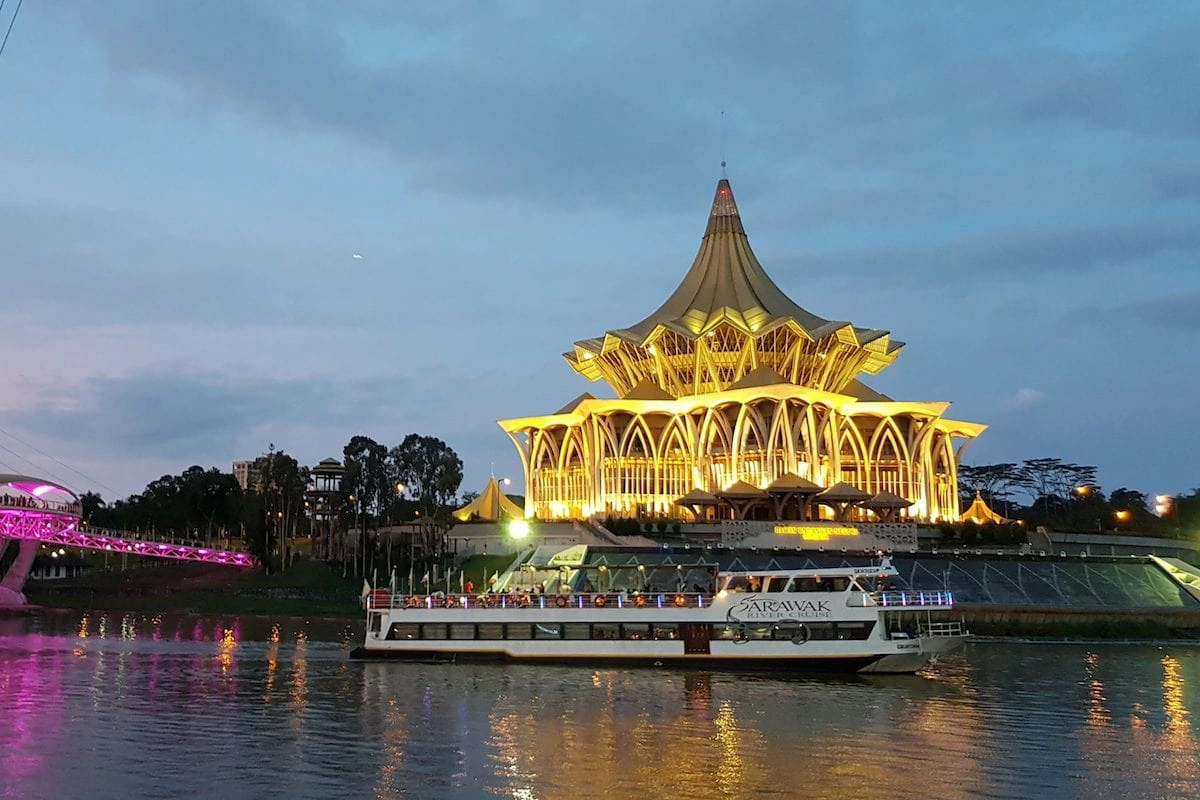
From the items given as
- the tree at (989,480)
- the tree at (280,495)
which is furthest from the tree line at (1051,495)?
the tree at (280,495)

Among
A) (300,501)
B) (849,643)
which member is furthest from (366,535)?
(849,643)

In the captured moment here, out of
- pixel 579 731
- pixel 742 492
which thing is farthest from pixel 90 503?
pixel 579 731

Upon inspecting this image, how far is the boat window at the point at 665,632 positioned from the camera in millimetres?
40272

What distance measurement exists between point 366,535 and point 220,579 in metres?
12.7

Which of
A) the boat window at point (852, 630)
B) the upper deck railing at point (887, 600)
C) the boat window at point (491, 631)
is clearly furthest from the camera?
the boat window at point (491, 631)

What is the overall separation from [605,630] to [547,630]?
7.14 ft

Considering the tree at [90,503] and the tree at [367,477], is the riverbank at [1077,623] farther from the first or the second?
the tree at [90,503]

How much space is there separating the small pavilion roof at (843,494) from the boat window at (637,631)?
3907cm

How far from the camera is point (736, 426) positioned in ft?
266

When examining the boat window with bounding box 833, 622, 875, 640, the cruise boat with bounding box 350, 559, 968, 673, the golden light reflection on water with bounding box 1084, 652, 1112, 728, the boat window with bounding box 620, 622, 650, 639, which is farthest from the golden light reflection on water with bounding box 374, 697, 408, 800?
the golden light reflection on water with bounding box 1084, 652, 1112, 728

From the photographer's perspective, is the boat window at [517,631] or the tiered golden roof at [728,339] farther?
the tiered golden roof at [728,339]

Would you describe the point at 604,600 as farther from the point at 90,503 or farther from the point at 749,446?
the point at 90,503

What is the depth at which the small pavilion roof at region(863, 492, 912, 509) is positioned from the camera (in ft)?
258

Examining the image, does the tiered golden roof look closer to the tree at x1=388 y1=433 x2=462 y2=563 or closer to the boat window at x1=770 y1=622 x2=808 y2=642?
the tree at x1=388 y1=433 x2=462 y2=563
